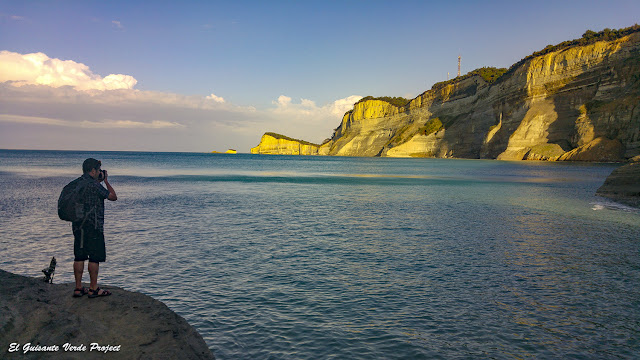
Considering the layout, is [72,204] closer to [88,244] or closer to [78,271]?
[88,244]

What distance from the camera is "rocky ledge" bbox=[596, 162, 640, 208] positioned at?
24.2 metres

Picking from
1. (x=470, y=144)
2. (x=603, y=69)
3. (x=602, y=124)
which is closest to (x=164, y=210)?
(x=602, y=124)

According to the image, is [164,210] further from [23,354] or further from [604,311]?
[604,311]

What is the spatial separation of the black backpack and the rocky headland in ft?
272

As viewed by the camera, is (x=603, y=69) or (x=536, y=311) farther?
(x=603, y=69)

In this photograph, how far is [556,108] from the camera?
88.1 meters

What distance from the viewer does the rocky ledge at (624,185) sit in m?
24.2

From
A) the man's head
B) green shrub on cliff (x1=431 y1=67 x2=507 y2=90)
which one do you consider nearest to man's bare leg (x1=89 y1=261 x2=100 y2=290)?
the man's head

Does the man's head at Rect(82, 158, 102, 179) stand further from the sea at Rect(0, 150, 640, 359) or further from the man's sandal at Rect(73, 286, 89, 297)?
the sea at Rect(0, 150, 640, 359)

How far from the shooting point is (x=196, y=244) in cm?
1188

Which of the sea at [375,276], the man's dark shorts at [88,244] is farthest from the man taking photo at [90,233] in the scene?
the sea at [375,276]

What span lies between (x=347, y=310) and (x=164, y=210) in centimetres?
1474

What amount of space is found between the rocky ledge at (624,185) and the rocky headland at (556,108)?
170ft

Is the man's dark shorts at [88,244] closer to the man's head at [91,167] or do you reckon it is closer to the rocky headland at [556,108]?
the man's head at [91,167]
